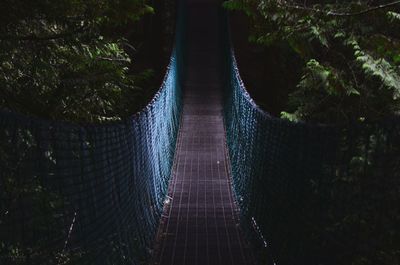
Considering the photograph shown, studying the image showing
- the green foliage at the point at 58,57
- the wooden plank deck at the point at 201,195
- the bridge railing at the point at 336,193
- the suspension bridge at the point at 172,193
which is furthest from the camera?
the wooden plank deck at the point at 201,195

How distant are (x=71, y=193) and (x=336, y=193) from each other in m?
1.11

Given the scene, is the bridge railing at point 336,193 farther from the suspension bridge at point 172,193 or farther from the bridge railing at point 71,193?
the bridge railing at point 71,193

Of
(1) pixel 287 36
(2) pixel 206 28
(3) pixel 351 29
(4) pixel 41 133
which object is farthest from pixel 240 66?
(4) pixel 41 133

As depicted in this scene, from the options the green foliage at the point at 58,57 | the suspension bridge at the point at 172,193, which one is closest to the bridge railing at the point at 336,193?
the suspension bridge at the point at 172,193

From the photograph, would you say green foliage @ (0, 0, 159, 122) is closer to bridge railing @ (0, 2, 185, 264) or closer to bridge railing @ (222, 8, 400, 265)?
bridge railing @ (0, 2, 185, 264)

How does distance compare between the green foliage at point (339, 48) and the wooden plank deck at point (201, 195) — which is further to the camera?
the wooden plank deck at point (201, 195)

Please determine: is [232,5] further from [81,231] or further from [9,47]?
[81,231]

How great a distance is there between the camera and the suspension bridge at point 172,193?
194 cm

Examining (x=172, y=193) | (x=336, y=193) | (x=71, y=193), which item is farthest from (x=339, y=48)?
(x=71, y=193)

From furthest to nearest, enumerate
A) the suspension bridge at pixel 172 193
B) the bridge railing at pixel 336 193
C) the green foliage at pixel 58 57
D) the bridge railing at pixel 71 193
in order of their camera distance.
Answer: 1. the green foliage at pixel 58 57
2. the bridge railing at pixel 336 193
3. the suspension bridge at pixel 172 193
4. the bridge railing at pixel 71 193

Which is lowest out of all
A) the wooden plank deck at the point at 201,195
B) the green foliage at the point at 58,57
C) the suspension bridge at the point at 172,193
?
the wooden plank deck at the point at 201,195

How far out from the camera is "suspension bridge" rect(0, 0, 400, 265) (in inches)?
76.4

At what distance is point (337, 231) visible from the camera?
2363 millimetres

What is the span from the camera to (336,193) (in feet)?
7.97
